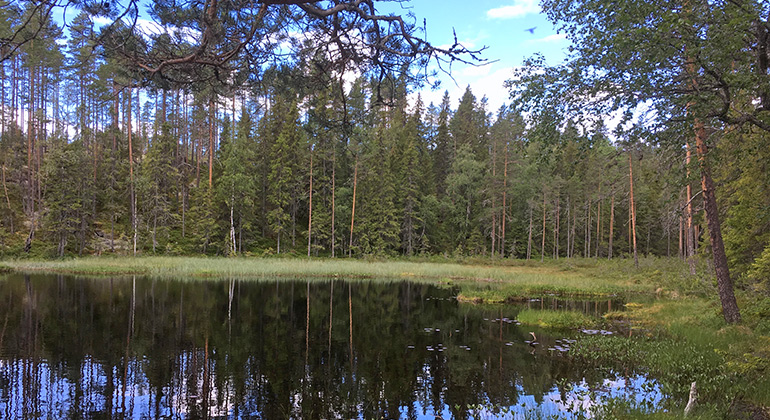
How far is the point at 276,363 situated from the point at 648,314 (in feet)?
48.9

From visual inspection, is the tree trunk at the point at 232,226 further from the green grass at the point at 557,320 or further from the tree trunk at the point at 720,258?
the tree trunk at the point at 720,258

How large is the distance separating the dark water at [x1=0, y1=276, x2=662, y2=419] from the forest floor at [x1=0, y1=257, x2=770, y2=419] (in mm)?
881

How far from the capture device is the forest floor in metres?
7.61

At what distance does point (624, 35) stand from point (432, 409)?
7.15 m

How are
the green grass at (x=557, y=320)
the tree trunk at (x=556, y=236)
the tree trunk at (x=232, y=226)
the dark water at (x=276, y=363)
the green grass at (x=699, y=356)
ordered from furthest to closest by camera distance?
the tree trunk at (x=556, y=236) → the tree trunk at (x=232, y=226) → the green grass at (x=557, y=320) → the dark water at (x=276, y=363) → the green grass at (x=699, y=356)

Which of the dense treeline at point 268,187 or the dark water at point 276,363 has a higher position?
the dense treeline at point 268,187

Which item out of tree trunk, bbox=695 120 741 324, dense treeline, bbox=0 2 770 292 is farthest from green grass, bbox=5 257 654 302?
tree trunk, bbox=695 120 741 324

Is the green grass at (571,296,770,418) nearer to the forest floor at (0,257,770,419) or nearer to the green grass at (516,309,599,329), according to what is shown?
the forest floor at (0,257,770,419)

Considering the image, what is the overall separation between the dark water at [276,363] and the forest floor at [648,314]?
0.88m

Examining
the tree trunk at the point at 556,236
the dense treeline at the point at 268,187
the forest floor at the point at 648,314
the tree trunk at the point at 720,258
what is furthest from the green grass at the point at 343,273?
the tree trunk at the point at 556,236

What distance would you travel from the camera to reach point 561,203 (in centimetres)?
6116

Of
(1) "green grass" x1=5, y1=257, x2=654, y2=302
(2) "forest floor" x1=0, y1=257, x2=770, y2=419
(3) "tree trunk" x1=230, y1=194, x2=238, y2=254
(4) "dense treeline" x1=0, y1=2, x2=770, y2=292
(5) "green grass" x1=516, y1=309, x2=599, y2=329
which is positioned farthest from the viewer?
(3) "tree trunk" x1=230, y1=194, x2=238, y2=254

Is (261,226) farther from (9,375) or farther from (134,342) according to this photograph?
(9,375)

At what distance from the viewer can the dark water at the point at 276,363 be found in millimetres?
8102
